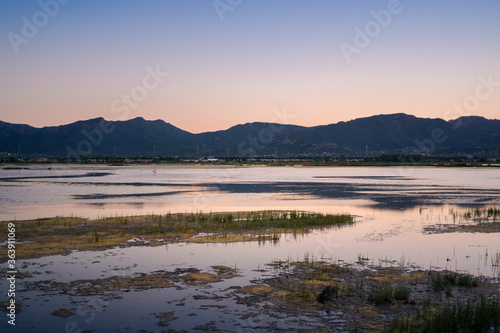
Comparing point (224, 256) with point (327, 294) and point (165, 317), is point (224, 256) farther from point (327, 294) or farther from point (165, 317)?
point (165, 317)

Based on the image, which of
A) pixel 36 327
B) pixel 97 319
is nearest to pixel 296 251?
pixel 97 319

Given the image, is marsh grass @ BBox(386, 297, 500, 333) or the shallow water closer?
marsh grass @ BBox(386, 297, 500, 333)

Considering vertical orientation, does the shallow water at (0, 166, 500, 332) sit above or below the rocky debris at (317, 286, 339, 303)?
below

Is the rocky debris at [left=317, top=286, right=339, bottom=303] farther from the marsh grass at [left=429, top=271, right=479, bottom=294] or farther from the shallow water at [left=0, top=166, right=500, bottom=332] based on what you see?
the marsh grass at [left=429, top=271, right=479, bottom=294]

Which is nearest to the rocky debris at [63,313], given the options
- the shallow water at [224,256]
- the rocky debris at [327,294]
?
the shallow water at [224,256]

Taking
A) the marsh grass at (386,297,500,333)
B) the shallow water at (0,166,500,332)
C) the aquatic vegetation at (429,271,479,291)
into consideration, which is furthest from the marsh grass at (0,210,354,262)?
the marsh grass at (386,297,500,333)

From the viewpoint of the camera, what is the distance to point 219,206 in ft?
129

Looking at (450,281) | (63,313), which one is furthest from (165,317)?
(450,281)

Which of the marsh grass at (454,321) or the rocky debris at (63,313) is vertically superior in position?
the marsh grass at (454,321)

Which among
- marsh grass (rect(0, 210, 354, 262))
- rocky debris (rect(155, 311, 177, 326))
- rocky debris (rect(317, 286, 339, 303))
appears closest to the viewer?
rocky debris (rect(155, 311, 177, 326))

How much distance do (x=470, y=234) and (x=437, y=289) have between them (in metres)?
12.6

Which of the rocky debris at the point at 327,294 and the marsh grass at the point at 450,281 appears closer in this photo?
the rocky debris at the point at 327,294

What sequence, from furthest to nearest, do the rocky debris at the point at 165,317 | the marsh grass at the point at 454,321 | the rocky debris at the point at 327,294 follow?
1. the rocky debris at the point at 327,294
2. the rocky debris at the point at 165,317
3. the marsh grass at the point at 454,321

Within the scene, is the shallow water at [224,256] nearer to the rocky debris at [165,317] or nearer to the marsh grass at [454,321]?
the rocky debris at [165,317]
